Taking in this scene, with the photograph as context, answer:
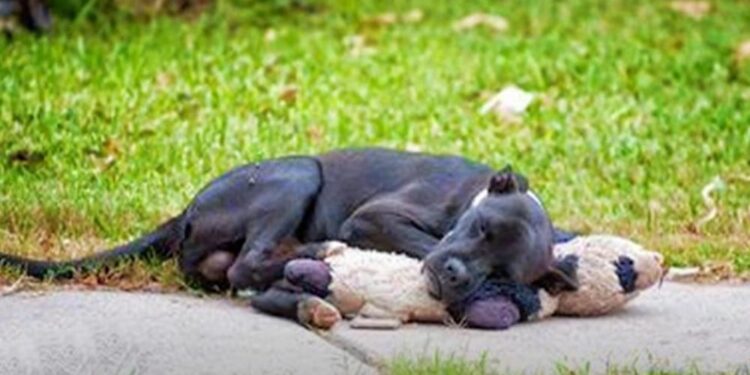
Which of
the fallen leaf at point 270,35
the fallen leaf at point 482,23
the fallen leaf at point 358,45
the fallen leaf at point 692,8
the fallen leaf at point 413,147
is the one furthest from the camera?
the fallen leaf at point 692,8

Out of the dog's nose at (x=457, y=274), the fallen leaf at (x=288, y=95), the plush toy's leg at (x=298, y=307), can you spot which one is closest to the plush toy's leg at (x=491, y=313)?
the dog's nose at (x=457, y=274)

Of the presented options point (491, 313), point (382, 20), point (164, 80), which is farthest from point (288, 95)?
point (491, 313)

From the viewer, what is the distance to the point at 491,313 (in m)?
6.20

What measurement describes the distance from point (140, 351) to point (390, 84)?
5338 millimetres

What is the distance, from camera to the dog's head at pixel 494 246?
20.2ft

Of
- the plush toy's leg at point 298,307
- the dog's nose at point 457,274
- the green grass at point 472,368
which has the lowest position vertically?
the plush toy's leg at point 298,307

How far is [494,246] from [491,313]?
0.20 meters

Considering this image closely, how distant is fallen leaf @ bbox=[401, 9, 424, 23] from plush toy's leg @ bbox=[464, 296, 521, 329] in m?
7.05

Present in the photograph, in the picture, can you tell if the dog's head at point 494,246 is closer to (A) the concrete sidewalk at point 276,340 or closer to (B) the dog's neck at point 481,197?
(B) the dog's neck at point 481,197

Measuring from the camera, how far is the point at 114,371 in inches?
220

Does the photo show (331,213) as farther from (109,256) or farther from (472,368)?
(472,368)

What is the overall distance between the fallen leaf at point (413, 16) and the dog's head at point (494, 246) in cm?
691

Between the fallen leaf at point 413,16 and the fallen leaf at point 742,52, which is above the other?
the fallen leaf at point 742,52

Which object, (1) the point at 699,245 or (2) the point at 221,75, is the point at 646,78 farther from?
(1) the point at 699,245
